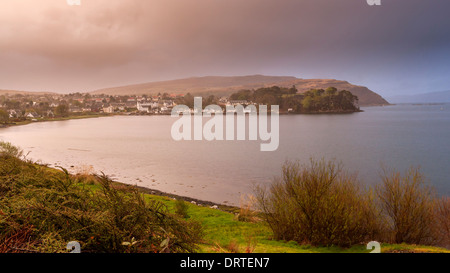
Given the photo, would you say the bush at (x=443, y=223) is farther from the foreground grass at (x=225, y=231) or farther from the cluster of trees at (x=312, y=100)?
the cluster of trees at (x=312, y=100)

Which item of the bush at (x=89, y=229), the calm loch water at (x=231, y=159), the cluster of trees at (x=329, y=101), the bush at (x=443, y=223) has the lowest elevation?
the calm loch water at (x=231, y=159)

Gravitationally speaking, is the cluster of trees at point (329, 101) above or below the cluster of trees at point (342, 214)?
above

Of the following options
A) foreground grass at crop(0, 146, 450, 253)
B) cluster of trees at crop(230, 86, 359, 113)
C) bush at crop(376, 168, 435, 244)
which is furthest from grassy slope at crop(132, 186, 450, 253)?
Result: cluster of trees at crop(230, 86, 359, 113)

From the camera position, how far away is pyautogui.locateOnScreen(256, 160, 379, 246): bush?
6.66m

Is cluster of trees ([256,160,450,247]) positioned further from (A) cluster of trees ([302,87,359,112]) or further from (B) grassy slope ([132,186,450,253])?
(A) cluster of trees ([302,87,359,112])

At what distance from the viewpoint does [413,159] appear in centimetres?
2722

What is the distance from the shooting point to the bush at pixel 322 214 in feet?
21.9

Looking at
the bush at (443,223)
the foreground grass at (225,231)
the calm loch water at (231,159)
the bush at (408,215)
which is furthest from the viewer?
the calm loch water at (231,159)

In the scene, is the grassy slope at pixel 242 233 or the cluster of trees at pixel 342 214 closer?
the grassy slope at pixel 242 233

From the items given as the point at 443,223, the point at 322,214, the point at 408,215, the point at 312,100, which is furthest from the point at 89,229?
the point at 312,100

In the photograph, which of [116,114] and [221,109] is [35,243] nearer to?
[221,109]

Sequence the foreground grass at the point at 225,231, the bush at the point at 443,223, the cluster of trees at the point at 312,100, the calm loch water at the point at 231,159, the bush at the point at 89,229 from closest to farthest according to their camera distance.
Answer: the bush at the point at 89,229, the foreground grass at the point at 225,231, the bush at the point at 443,223, the calm loch water at the point at 231,159, the cluster of trees at the point at 312,100

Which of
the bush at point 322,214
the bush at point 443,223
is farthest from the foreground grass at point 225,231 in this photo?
the bush at point 443,223
